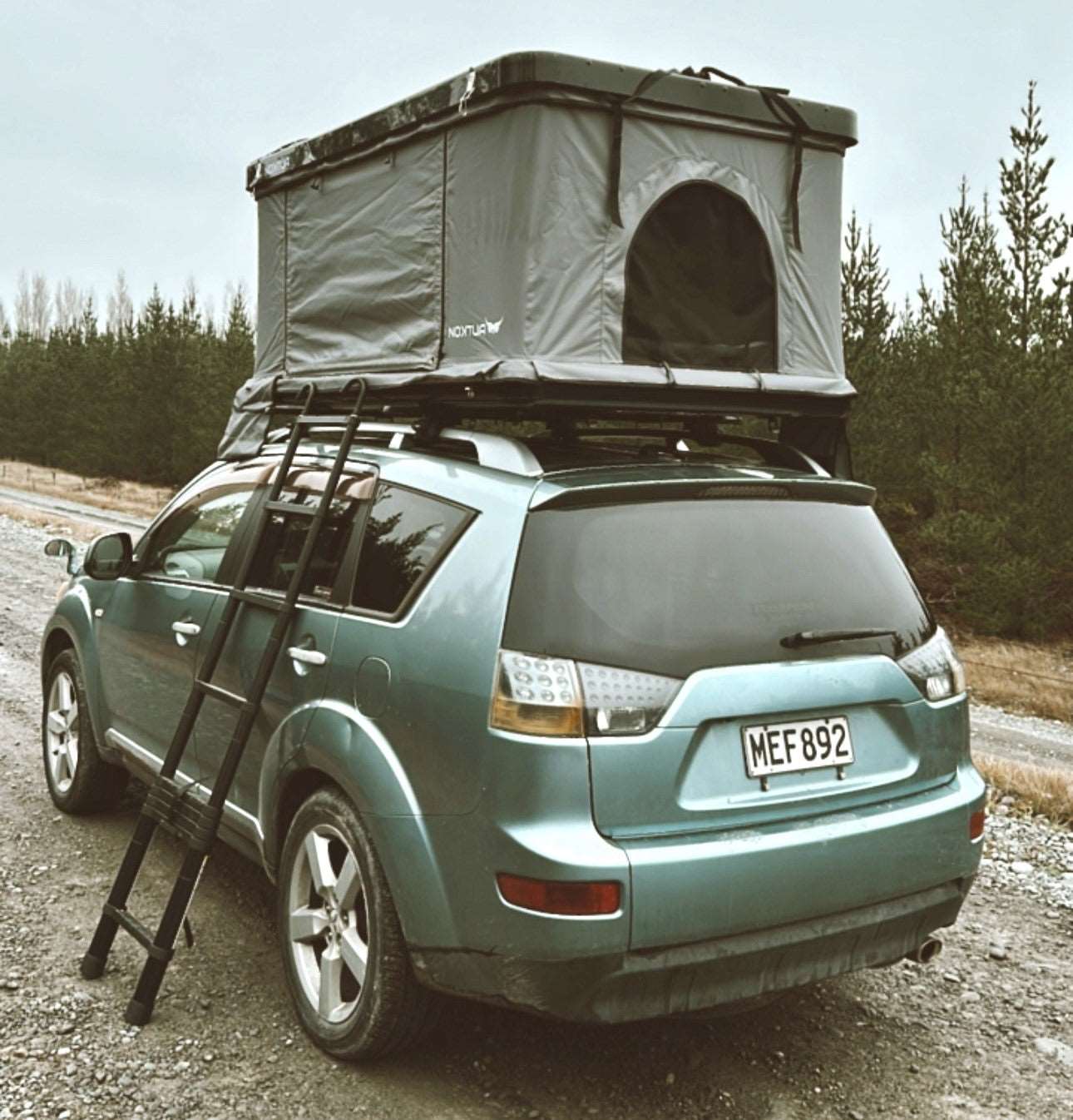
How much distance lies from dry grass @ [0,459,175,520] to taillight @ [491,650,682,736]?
34.1 m

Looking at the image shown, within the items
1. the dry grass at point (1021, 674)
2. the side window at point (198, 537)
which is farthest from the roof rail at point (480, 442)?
the dry grass at point (1021, 674)

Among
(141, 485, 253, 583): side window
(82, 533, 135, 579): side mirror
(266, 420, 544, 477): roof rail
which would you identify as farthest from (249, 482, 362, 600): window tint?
(82, 533, 135, 579): side mirror

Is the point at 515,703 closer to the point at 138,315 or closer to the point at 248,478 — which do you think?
the point at 248,478

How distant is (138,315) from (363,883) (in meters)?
51.6

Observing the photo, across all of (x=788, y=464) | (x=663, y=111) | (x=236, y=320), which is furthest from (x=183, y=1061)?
(x=236, y=320)

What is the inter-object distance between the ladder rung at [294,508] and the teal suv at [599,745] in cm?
15

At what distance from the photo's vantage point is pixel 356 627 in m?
3.61

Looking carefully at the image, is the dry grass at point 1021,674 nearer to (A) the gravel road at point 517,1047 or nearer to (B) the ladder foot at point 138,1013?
(A) the gravel road at point 517,1047

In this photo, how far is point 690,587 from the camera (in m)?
3.25

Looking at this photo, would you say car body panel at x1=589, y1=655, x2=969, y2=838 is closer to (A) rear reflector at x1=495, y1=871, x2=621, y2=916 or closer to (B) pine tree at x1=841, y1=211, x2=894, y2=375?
(A) rear reflector at x1=495, y1=871, x2=621, y2=916

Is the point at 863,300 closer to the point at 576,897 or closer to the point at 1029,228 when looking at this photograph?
the point at 1029,228

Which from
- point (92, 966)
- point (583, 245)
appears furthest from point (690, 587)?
point (92, 966)

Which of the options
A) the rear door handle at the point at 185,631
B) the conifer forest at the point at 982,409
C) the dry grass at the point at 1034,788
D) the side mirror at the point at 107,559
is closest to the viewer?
A: the rear door handle at the point at 185,631

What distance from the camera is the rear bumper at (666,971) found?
2998 mm
